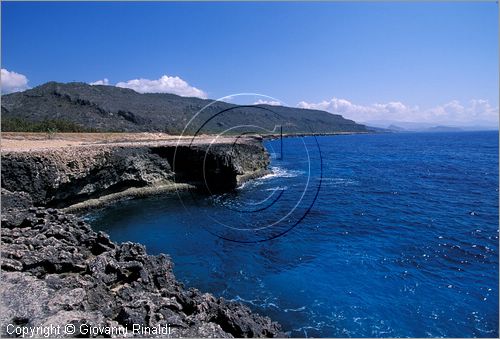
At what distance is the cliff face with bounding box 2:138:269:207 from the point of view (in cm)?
3119

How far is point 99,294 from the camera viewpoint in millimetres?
13984

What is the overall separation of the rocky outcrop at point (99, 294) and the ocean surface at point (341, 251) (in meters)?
3.73

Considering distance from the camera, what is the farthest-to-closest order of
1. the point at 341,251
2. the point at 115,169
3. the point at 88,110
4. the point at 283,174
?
the point at 88,110 → the point at 283,174 → the point at 115,169 → the point at 341,251

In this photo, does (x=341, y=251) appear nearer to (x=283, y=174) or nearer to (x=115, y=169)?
(x=115, y=169)

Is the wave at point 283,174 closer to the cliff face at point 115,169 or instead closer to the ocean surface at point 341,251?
the cliff face at point 115,169

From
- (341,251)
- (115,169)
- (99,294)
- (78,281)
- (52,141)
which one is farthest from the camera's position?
(52,141)

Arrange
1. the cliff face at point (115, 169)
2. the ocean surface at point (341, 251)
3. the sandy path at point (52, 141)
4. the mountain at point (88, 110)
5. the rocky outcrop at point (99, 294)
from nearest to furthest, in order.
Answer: the rocky outcrop at point (99, 294) < the ocean surface at point (341, 251) < the cliff face at point (115, 169) < the sandy path at point (52, 141) < the mountain at point (88, 110)

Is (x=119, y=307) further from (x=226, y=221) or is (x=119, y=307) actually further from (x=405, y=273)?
(x=226, y=221)

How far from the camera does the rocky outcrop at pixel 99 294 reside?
12.2 m

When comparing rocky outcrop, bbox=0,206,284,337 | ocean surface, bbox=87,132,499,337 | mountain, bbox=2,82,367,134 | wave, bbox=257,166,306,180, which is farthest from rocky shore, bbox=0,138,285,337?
mountain, bbox=2,82,367,134

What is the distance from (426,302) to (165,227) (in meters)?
21.9

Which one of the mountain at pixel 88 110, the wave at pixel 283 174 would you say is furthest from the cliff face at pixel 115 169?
the mountain at pixel 88 110

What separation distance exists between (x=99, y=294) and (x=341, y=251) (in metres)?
17.2

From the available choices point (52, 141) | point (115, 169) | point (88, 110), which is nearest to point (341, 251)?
point (115, 169)
